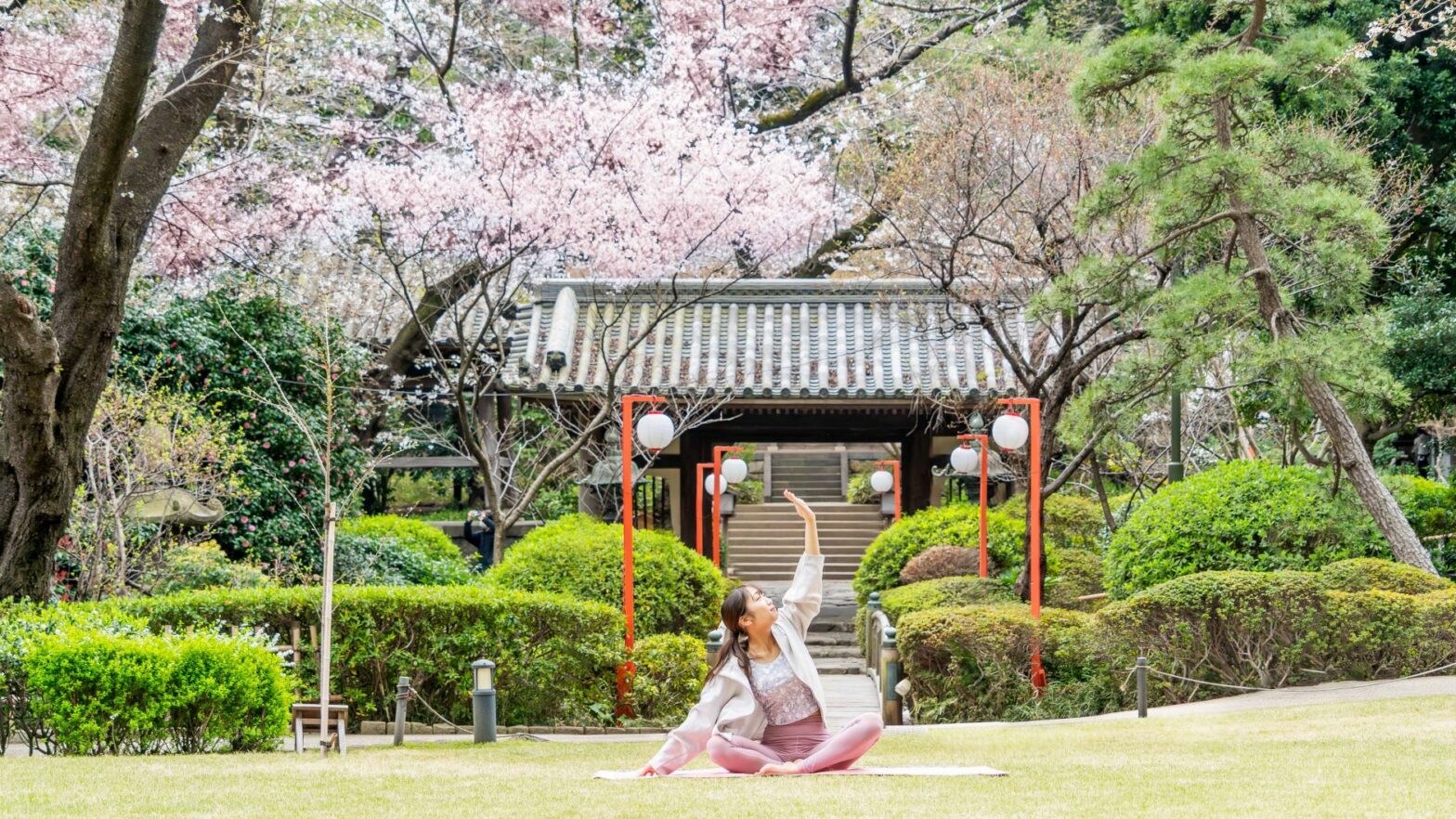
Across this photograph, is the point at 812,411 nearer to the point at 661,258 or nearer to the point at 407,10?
the point at 661,258

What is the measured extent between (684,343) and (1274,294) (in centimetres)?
838

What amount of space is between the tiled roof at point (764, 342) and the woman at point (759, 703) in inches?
403

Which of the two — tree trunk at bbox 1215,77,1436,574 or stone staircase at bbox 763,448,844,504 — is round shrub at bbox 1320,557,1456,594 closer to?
tree trunk at bbox 1215,77,1436,574

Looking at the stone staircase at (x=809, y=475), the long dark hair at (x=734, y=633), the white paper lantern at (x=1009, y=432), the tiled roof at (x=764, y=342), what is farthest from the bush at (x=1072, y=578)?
the stone staircase at (x=809, y=475)

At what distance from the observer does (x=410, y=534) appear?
16688mm

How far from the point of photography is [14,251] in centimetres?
1306

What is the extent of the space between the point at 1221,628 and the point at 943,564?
5.85 meters

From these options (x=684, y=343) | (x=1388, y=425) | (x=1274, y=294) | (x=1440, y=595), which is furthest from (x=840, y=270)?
(x=1440, y=595)

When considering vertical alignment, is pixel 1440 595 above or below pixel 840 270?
below

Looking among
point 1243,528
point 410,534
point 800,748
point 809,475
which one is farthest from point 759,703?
point 809,475

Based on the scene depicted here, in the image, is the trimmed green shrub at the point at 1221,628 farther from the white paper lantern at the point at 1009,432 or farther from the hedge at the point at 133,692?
the hedge at the point at 133,692

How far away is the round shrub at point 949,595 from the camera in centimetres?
1390

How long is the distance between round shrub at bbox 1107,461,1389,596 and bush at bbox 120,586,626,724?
15.8ft

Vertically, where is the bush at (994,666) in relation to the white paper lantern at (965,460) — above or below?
below
